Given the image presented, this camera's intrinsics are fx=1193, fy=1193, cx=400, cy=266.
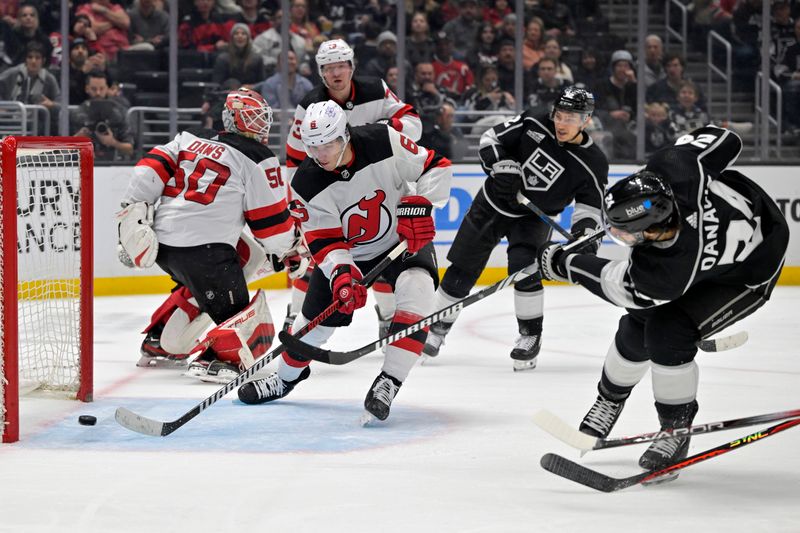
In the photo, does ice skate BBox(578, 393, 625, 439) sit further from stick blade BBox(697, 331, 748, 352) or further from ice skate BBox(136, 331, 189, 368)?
ice skate BBox(136, 331, 189, 368)

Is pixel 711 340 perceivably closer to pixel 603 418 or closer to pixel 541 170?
pixel 603 418

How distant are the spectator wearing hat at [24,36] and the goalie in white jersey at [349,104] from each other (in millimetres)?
2944

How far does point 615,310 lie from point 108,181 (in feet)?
9.59

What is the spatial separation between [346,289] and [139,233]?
119cm

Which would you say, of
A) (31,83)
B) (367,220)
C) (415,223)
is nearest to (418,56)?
(31,83)

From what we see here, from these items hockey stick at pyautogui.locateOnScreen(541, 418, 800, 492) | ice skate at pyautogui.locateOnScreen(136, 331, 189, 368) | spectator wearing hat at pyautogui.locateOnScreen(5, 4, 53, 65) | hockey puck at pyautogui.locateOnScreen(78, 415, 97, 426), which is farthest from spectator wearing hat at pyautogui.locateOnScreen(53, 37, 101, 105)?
hockey stick at pyautogui.locateOnScreen(541, 418, 800, 492)

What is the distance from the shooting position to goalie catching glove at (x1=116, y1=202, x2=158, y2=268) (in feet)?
14.4

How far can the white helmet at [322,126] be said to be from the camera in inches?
135

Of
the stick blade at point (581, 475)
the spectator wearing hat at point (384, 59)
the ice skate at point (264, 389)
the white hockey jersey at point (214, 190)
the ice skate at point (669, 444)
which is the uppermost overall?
the spectator wearing hat at point (384, 59)

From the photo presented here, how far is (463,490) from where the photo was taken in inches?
112

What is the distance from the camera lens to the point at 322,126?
11.3 feet

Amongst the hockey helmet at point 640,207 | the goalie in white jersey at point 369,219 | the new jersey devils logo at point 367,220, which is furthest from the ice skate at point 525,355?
the hockey helmet at point 640,207

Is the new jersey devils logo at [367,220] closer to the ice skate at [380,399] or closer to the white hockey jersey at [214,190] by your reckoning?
the ice skate at [380,399]

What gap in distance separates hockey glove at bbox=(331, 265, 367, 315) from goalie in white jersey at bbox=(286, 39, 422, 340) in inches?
51.3
